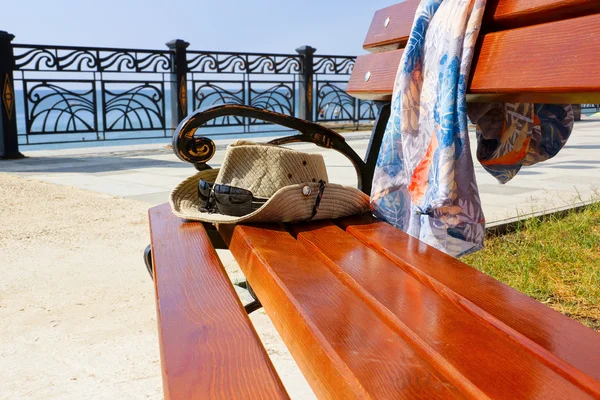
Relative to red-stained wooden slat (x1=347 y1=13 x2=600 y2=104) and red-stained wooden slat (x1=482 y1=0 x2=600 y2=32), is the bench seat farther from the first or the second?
red-stained wooden slat (x1=482 y1=0 x2=600 y2=32)

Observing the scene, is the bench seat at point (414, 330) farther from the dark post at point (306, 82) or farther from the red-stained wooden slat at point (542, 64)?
the dark post at point (306, 82)

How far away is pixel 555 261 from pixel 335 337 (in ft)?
7.93

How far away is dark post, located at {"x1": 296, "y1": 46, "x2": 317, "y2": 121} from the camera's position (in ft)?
42.5

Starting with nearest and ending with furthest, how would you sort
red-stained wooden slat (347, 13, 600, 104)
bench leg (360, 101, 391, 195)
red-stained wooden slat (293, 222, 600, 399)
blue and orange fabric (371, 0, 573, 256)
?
red-stained wooden slat (293, 222, 600, 399), red-stained wooden slat (347, 13, 600, 104), blue and orange fabric (371, 0, 573, 256), bench leg (360, 101, 391, 195)

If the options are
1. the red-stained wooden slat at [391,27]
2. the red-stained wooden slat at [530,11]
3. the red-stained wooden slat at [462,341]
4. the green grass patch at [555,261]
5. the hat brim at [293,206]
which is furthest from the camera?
the green grass patch at [555,261]

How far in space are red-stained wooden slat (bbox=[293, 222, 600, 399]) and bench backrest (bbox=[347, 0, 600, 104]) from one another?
18.2 inches

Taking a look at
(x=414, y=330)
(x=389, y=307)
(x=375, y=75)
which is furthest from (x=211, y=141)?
(x=414, y=330)

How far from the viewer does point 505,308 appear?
3.56 feet

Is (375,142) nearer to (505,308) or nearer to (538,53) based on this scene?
(538,53)

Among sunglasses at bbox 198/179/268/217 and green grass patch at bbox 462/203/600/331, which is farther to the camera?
green grass patch at bbox 462/203/600/331

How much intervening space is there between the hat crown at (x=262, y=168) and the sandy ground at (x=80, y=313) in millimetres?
616

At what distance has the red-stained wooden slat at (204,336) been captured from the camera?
32.6 inches

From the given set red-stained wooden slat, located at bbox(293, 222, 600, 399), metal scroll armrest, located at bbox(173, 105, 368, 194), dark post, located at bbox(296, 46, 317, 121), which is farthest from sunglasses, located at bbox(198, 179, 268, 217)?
dark post, located at bbox(296, 46, 317, 121)

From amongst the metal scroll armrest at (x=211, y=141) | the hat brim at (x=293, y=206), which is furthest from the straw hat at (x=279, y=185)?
the metal scroll armrest at (x=211, y=141)
